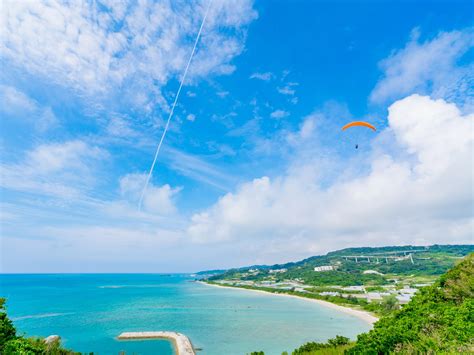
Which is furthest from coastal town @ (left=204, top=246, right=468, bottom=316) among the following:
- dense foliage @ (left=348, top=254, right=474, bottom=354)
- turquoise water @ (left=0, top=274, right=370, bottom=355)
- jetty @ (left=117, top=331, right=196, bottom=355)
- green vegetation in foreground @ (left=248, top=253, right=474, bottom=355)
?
A: jetty @ (left=117, top=331, right=196, bottom=355)

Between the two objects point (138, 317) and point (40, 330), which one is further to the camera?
point (138, 317)

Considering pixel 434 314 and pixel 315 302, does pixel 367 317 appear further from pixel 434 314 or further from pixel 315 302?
pixel 434 314

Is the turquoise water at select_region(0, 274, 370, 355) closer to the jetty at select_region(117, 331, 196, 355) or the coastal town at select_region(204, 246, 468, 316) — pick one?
the jetty at select_region(117, 331, 196, 355)

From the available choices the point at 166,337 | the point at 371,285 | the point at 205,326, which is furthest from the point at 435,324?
the point at 371,285

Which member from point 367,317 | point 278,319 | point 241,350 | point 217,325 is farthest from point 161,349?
point 367,317

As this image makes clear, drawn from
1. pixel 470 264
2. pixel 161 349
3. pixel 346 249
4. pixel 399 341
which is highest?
pixel 346 249

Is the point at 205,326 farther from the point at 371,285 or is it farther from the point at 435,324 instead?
the point at 371,285

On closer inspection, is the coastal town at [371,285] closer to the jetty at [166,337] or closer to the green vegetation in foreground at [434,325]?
the green vegetation in foreground at [434,325]

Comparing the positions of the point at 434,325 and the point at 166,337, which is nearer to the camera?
the point at 434,325
